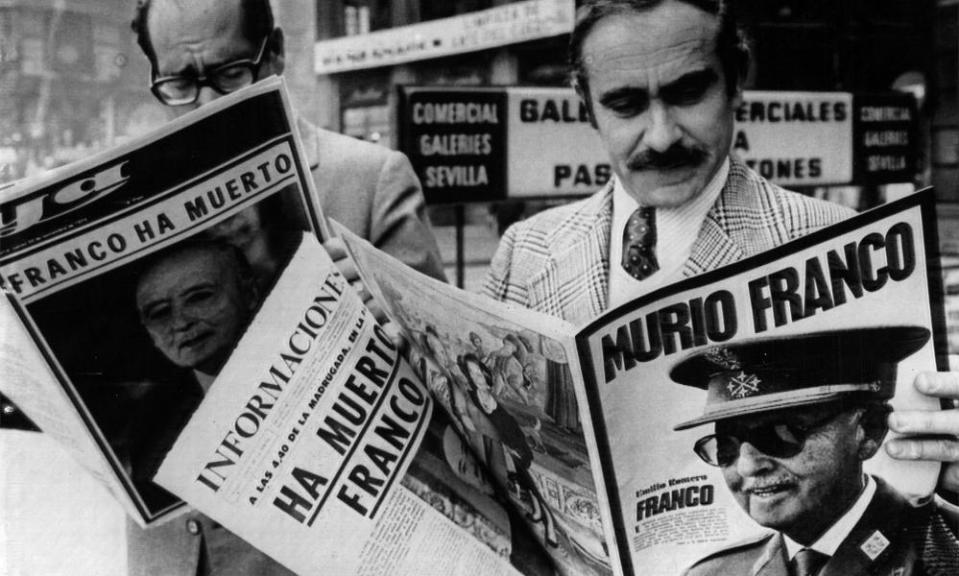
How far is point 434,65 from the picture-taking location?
1349 mm

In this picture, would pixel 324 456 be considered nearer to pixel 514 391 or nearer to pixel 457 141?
pixel 514 391

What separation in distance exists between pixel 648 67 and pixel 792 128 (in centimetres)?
49

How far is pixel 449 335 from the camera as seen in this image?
3.06 ft

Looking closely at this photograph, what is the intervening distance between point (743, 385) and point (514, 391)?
0.22 metres

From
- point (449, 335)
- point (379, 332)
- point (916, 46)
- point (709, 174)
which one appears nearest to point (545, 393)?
point (449, 335)

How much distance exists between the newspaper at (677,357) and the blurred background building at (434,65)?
13.2 inches

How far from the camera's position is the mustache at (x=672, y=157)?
103 cm

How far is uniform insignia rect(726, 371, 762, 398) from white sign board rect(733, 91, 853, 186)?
1.89ft

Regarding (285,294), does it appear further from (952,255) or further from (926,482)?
(952,255)

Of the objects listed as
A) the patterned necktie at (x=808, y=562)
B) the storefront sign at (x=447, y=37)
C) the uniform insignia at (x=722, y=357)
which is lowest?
the patterned necktie at (x=808, y=562)

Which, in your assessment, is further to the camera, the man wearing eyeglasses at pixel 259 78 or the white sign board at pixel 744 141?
the white sign board at pixel 744 141

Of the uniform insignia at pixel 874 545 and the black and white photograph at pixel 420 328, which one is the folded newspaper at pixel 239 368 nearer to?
the black and white photograph at pixel 420 328

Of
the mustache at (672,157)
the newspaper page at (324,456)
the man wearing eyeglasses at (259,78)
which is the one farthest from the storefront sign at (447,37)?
the newspaper page at (324,456)

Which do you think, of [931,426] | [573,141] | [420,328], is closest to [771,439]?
[931,426]
